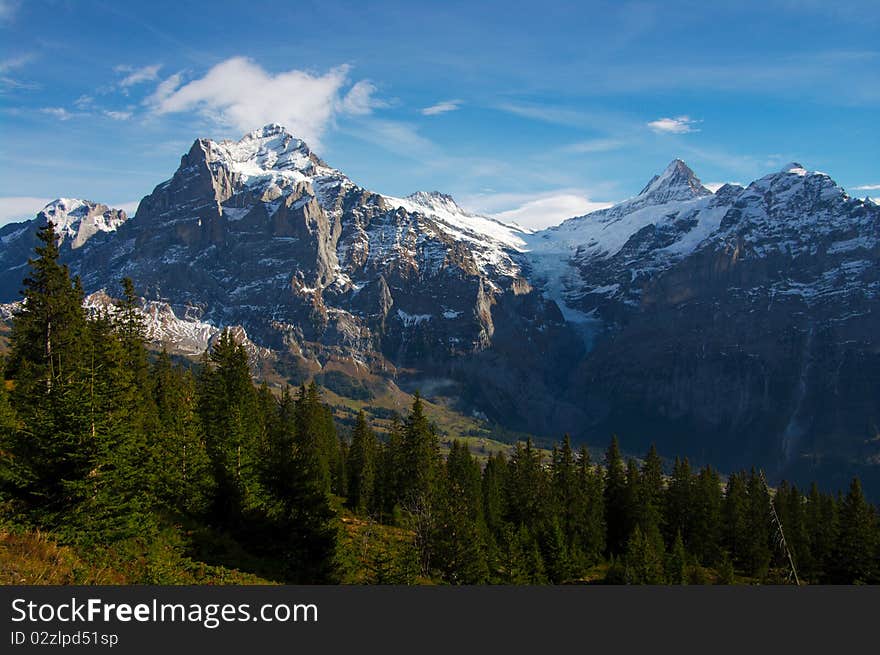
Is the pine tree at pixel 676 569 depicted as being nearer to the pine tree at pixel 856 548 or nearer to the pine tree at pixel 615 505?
the pine tree at pixel 615 505

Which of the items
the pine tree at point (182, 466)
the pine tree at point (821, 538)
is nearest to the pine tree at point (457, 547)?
the pine tree at point (182, 466)

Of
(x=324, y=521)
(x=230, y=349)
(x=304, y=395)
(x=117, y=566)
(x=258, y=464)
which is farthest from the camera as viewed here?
(x=304, y=395)

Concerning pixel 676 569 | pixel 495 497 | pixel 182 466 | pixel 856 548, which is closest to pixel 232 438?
pixel 182 466

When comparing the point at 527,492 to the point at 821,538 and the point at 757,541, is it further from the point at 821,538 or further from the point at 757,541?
the point at 821,538

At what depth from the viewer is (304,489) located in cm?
4659

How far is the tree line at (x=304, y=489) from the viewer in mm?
32625

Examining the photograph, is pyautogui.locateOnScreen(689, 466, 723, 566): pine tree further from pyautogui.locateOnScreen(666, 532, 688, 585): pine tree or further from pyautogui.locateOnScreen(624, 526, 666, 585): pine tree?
pyautogui.locateOnScreen(624, 526, 666, 585): pine tree

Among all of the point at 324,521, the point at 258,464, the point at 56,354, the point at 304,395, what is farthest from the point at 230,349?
the point at 304,395

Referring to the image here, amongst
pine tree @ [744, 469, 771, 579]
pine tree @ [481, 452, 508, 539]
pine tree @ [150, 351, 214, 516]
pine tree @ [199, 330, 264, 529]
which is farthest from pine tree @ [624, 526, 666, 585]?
pine tree @ [150, 351, 214, 516]

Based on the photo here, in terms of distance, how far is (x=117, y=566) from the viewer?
2898 centimetres

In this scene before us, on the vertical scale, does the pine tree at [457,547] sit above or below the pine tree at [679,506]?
above

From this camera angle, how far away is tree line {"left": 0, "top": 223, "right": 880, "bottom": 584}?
1284 inches

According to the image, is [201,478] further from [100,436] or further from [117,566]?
[117,566]

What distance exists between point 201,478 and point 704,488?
7667cm
